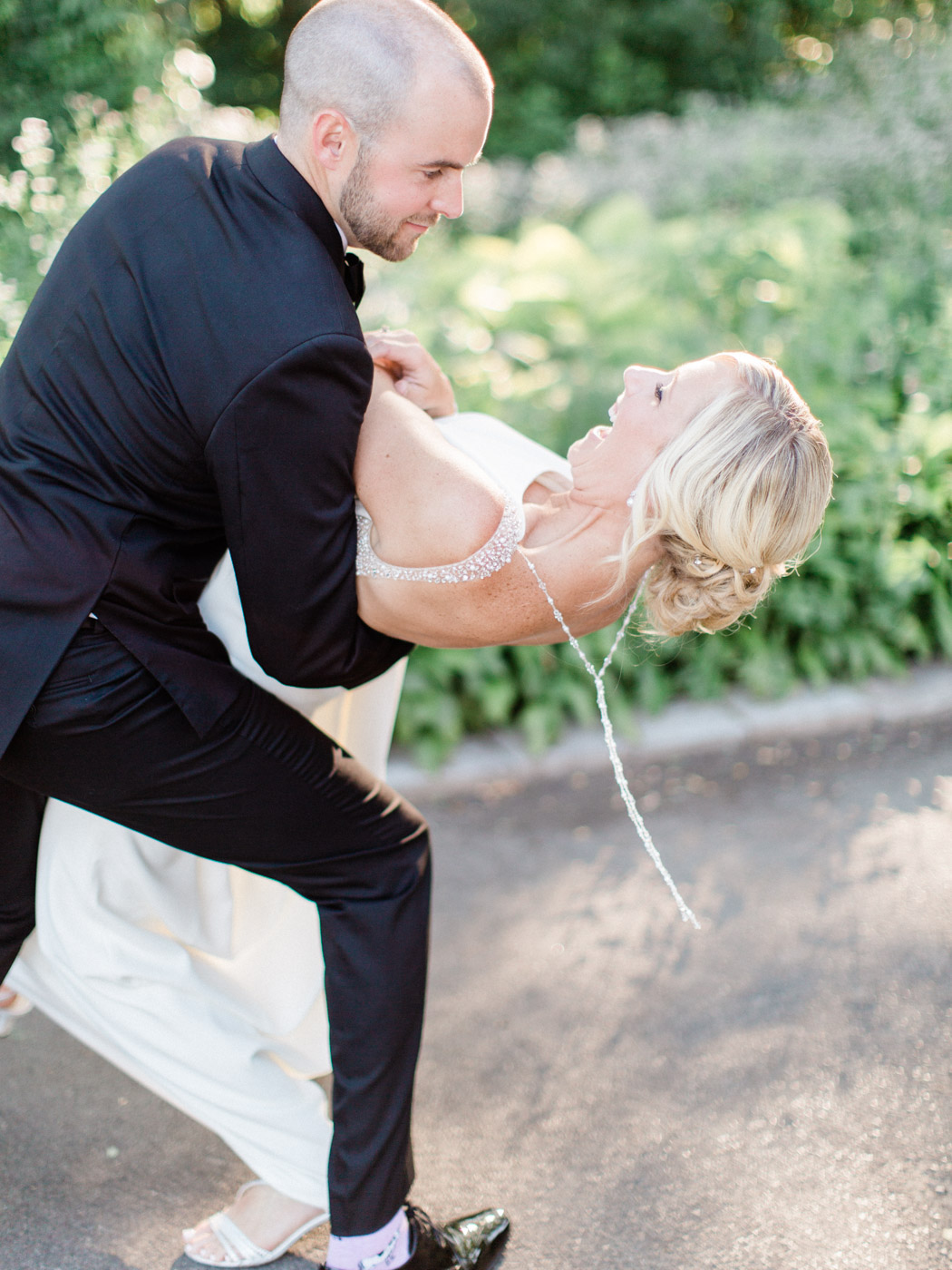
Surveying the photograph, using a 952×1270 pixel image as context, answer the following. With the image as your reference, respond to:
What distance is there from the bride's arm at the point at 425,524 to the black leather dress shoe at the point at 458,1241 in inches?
47.5

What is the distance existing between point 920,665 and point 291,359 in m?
3.97

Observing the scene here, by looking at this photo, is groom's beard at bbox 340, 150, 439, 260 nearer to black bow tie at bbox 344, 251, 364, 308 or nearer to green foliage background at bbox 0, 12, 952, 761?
black bow tie at bbox 344, 251, 364, 308

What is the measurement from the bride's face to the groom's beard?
461 millimetres

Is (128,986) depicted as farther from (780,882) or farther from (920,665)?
(920,665)

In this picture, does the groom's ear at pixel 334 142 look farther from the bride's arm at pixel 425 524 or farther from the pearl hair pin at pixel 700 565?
the pearl hair pin at pixel 700 565

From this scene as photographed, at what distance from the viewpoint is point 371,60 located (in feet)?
5.63

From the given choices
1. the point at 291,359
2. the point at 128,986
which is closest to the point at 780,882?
the point at 128,986

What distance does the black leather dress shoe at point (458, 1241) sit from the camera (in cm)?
212

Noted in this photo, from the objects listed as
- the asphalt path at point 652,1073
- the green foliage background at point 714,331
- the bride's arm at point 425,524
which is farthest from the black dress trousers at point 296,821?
the green foliage background at point 714,331

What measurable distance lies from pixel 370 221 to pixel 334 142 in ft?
0.44

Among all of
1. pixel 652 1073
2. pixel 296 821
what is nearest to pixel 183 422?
pixel 296 821

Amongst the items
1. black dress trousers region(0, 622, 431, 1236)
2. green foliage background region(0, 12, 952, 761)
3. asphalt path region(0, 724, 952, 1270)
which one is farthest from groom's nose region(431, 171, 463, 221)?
asphalt path region(0, 724, 952, 1270)

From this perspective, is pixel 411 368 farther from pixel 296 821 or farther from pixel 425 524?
pixel 296 821

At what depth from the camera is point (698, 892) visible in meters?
3.46
